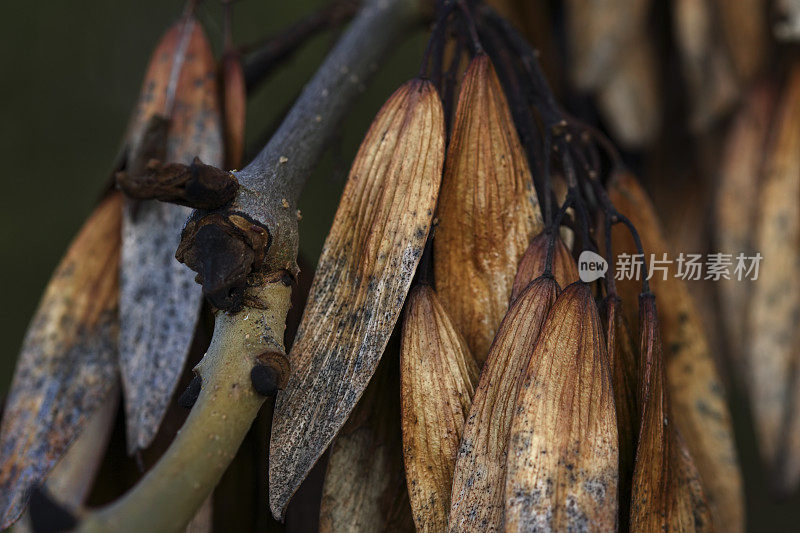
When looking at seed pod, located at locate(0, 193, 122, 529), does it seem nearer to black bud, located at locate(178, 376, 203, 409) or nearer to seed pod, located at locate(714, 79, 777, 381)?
black bud, located at locate(178, 376, 203, 409)

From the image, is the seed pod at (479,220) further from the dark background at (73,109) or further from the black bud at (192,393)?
the dark background at (73,109)

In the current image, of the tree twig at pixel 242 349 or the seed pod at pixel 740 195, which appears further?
the seed pod at pixel 740 195

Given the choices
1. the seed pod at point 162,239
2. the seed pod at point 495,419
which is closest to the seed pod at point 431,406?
the seed pod at point 495,419

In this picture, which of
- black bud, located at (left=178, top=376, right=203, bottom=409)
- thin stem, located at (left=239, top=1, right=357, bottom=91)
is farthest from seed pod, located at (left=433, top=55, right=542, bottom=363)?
thin stem, located at (left=239, top=1, right=357, bottom=91)

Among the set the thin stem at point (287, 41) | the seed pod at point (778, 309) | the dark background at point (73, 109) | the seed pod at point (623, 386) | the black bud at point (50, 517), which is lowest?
the black bud at point (50, 517)

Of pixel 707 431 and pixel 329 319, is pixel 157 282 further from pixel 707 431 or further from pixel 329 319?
pixel 707 431

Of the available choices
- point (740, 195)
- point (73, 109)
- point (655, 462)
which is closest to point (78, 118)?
point (73, 109)

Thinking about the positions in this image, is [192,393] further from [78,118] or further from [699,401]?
[78,118]
